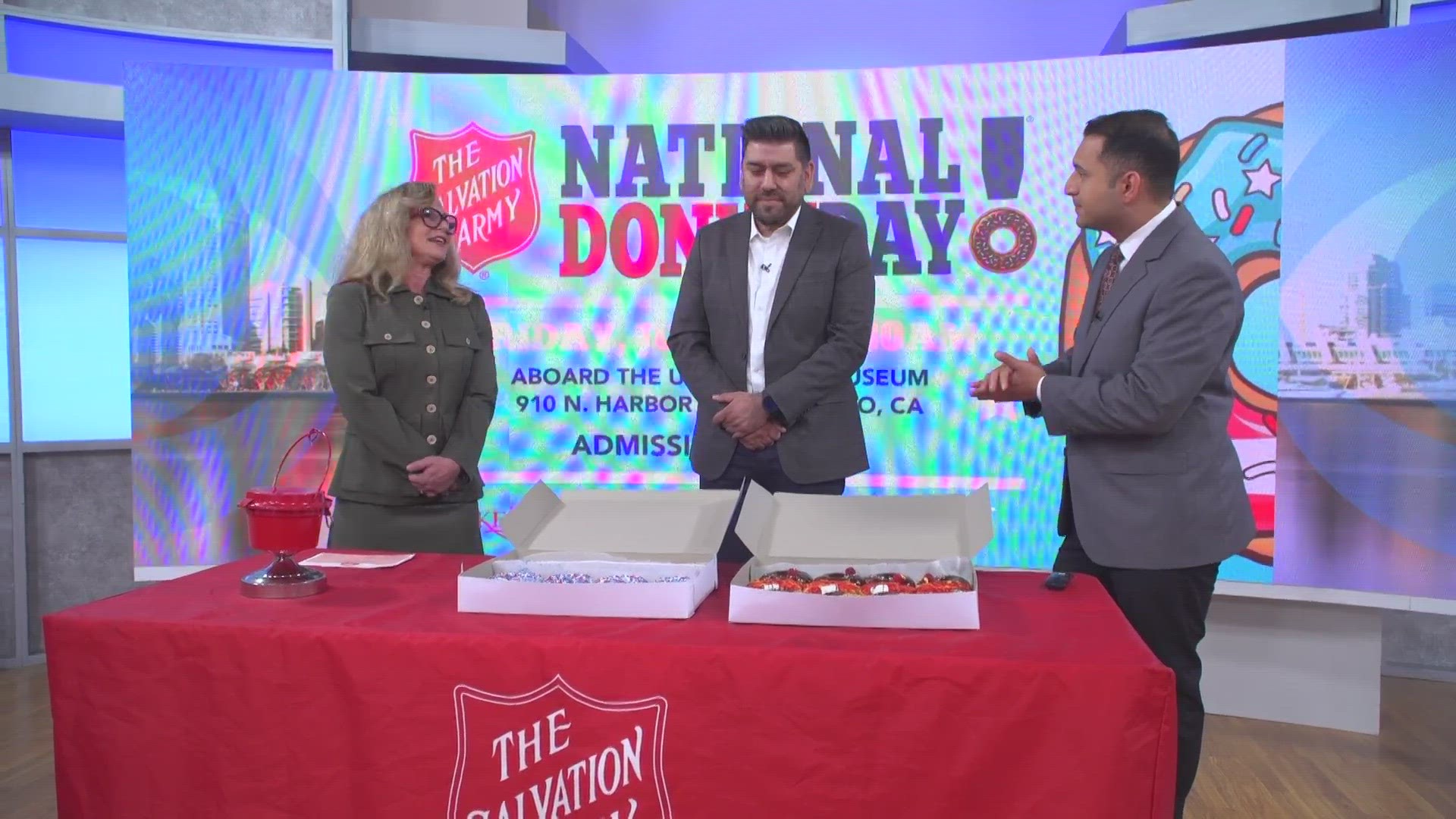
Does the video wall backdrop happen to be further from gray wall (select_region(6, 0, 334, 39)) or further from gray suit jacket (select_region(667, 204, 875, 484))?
gray suit jacket (select_region(667, 204, 875, 484))

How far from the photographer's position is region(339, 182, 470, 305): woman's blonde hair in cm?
229

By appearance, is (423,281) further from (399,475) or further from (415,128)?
(415,128)

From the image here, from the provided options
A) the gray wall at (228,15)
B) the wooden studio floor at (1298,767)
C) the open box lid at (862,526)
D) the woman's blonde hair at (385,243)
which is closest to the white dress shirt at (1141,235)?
the open box lid at (862,526)

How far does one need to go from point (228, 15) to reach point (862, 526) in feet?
12.4

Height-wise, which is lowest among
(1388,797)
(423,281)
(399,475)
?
(1388,797)

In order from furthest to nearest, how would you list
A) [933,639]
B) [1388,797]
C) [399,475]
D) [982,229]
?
1. [982,229]
2. [1388,797]
3. [399,475]
4. [933,639]

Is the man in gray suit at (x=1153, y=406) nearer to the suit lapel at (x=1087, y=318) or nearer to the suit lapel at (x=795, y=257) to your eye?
the suit lapel at (x=1087, y=318)

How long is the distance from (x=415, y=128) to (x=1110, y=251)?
8.49 feet

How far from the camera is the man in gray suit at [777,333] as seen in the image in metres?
2.31

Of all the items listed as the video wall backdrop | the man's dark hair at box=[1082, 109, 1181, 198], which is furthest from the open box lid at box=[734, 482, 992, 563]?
the video wall backdrop

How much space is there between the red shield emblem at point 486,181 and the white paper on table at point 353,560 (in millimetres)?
2009

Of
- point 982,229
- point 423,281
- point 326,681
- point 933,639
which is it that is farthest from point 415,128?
point 933,639

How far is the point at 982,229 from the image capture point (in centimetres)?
347

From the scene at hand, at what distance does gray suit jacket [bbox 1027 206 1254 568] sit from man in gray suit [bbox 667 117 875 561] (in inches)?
23.0
